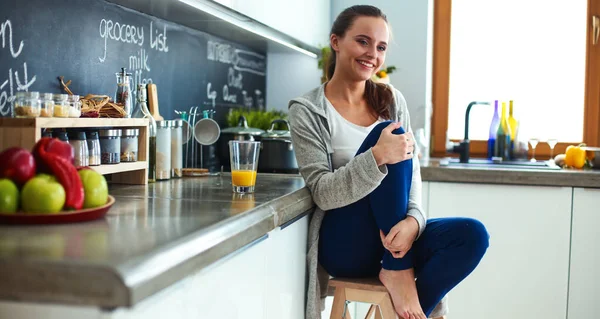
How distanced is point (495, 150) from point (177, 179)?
5.65 ft

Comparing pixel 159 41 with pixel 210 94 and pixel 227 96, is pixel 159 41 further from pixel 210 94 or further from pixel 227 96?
pixel 227 96

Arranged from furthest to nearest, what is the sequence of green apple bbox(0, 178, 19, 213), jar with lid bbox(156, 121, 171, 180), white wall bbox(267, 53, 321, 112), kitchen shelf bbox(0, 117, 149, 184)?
1. white wall bbox(267, 53, 321, 112)
2. jar with lid bbox(156, 121, 171, 180)
3. kitchen shelf bbox(0, 117, 149, 184)
4. green apple bbox(0, 178, 19, 213)

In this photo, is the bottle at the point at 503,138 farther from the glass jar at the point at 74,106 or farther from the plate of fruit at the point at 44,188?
the plate of fruit at the point at 44,188

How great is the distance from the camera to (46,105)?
4.85 ft

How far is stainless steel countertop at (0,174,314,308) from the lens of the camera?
0.89 meters

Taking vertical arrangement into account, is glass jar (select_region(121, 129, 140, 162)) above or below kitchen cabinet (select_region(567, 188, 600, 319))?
above

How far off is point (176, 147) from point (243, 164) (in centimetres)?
44

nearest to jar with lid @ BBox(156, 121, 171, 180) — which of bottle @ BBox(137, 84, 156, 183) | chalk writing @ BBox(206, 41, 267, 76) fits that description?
bottle @ BBox(137, 84, 156, 183)

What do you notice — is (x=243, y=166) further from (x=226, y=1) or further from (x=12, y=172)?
(x=12, y=172)

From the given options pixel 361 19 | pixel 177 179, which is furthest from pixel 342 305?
pixel 361 19

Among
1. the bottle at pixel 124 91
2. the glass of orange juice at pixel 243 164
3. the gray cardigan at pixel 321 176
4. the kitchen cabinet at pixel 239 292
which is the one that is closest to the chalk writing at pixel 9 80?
the bottle at pixel 124 91

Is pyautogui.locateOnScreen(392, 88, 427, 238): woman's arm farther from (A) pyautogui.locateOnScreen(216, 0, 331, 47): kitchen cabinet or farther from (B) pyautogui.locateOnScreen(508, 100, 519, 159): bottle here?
(B) pyautogui.locateOnScreen(508, 100, 519, 159): bottle

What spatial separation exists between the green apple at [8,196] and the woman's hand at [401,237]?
1.05m

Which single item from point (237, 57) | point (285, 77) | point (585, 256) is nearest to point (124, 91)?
point (237, 57)
